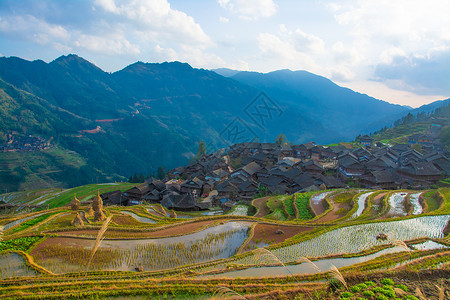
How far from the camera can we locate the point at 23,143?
5010 inches

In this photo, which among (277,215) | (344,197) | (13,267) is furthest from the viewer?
(344,197)

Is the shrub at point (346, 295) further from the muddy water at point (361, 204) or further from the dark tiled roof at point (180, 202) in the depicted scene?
the dark tiled roof at point (180, 202)

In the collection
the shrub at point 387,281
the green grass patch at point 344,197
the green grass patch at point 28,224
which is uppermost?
the shrub at point 387,281

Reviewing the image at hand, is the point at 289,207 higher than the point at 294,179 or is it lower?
lower

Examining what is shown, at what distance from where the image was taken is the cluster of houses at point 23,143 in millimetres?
122312

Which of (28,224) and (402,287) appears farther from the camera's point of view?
(28,224)

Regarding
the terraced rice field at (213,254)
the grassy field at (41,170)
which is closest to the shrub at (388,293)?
the terraced rice field at (213,254)

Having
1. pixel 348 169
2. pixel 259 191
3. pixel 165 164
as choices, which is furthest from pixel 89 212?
pixel 165 164

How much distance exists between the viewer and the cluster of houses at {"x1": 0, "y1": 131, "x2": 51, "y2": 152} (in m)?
122

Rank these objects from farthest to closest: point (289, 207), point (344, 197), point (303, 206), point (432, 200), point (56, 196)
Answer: point (56, 196) → point (344, 197) → point (289, 207) → point (303, 206) → point (432, 200)

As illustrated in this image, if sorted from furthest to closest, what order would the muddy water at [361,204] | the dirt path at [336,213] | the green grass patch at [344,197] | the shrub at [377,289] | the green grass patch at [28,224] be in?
the green grass patch at [344,197] < the muddy water at [361,204] < the dirt path at [336,213] < the green grass patch at [28,224] < the shrub at [377,289]

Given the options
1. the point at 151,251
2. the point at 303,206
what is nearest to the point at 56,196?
the point at 151,251

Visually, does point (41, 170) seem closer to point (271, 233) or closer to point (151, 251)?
point (151, 251)

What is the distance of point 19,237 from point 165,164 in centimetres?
14119
